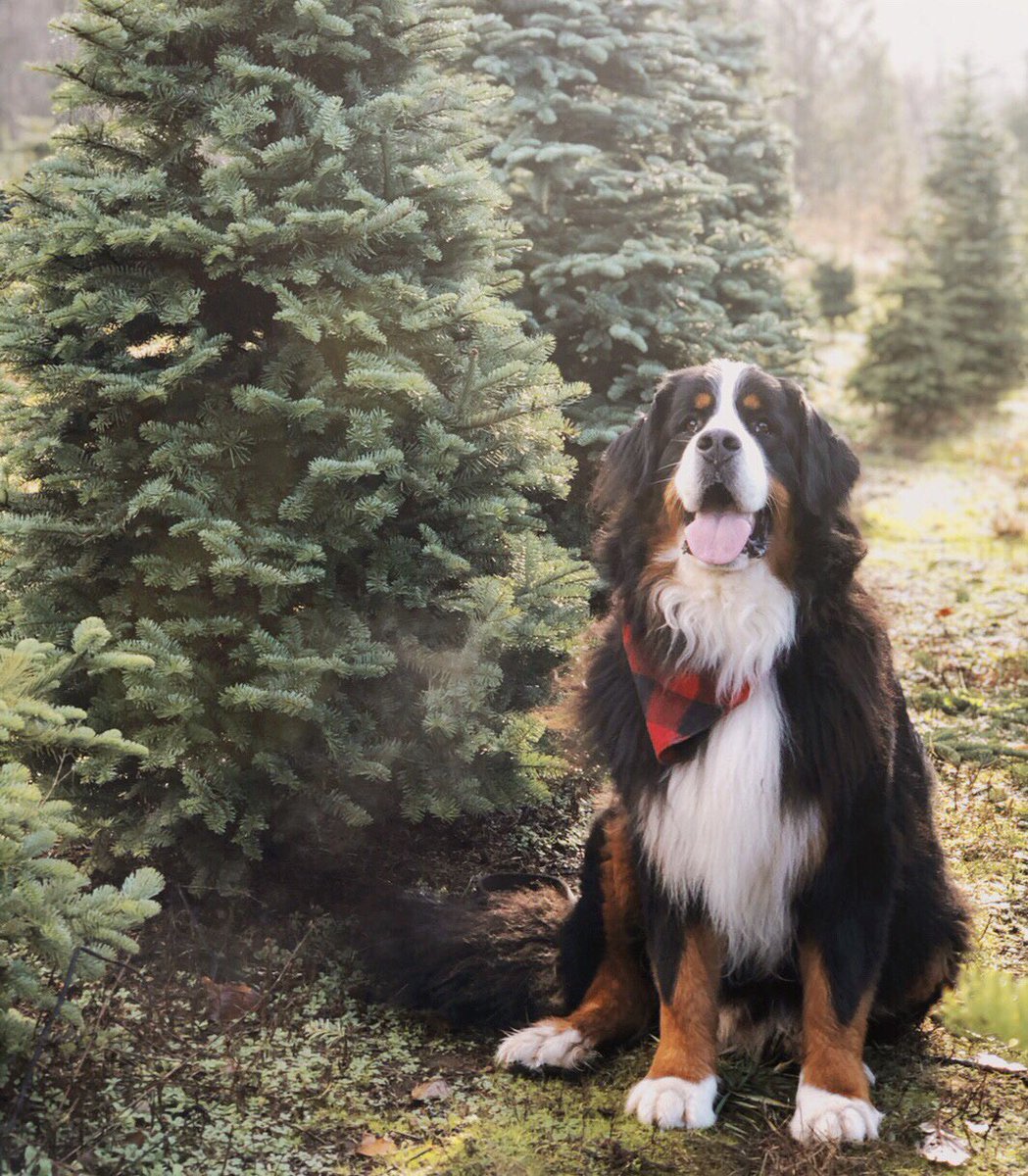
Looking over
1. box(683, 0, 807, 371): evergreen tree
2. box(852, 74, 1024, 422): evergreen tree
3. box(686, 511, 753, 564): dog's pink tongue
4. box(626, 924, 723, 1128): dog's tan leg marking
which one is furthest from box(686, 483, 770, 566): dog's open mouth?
box(852, 74, 1024, 422): evergreen tree

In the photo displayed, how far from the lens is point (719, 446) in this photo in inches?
113

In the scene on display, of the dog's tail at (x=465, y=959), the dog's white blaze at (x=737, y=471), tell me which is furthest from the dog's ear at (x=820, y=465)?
the dog's tail at (x=465, y=959)

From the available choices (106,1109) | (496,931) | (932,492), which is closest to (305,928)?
(496,931)

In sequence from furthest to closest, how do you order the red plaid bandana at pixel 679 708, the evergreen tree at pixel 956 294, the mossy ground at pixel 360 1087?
1. the evergreen tree at pixel 956 294
2. the red plaid bandana at pixel 679 708
3. the mossy ground at pixel 360 1087

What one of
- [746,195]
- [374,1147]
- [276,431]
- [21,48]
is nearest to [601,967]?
[374,1147]

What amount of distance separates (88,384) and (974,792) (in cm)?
370

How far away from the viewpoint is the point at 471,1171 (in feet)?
8.64

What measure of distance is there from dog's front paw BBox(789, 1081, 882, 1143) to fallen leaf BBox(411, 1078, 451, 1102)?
842 millimetres

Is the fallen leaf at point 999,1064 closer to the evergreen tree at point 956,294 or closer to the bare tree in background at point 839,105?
the evergreen tree at point 956,294

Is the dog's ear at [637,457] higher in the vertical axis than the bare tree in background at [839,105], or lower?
lower

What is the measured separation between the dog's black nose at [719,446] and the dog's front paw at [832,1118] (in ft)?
4.89

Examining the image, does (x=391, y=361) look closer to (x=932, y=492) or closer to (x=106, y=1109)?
(x=106, y=1109)

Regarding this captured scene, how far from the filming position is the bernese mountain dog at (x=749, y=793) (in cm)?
284

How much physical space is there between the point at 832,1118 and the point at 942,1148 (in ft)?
0.81
